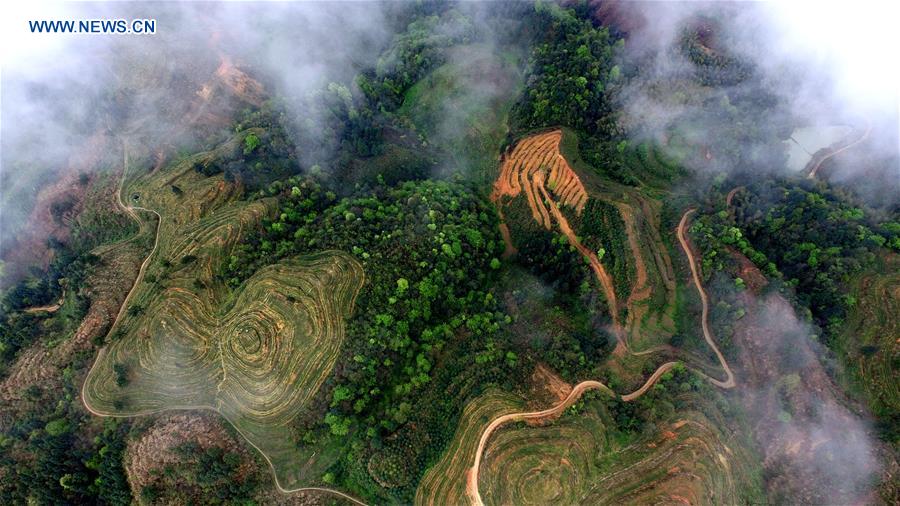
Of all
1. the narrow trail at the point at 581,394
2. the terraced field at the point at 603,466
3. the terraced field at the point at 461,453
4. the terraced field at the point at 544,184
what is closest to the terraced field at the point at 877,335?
→ the narrow trail at the point at 581,394

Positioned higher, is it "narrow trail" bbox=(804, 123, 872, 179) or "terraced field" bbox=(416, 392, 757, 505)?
"narrow trail" bbox=(804, 123, 872, 179)

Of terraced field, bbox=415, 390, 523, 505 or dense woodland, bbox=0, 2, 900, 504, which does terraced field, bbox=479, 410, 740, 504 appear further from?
dense woodland, bbox=0, 2, 900, 504

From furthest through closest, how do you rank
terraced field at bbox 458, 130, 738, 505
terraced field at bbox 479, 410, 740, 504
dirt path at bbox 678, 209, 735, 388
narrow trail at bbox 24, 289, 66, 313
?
narrow trail at bbox 24, 289, 66, 313
dirt path at bbox 678, 209, 735, 388
terraced field at bbox 458, 130, 738, 505
terraced field at bbox 479, 410, 740, 504

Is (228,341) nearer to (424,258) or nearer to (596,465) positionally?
(424,258)

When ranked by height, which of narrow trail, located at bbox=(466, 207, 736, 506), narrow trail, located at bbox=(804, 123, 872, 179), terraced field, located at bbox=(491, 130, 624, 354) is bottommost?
narrow trail, located at bbox=(466, 207, 736, 506)

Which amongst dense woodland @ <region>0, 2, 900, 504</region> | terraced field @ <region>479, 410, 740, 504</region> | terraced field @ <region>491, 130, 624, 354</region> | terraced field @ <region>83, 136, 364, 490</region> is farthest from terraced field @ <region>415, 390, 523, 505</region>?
terraced field @ <region>491, 130, 624, 354</region>

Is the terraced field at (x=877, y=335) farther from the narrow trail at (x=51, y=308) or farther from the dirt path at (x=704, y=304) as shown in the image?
the narrow trail at (x=51, y=308)

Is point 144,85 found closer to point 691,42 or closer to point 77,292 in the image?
point 77,292

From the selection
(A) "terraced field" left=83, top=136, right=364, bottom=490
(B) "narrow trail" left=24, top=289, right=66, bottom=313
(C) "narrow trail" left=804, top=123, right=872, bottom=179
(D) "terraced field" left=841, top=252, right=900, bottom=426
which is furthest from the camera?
(C) "narrow trail" left=804, top=123, right=872, bottom=179

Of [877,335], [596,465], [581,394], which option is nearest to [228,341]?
[581,394]

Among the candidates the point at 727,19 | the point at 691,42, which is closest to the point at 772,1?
the point at 727,19
